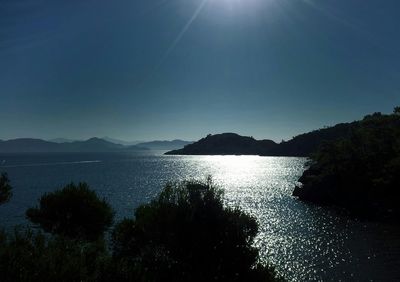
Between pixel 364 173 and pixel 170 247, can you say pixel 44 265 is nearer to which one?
pixel 170 247

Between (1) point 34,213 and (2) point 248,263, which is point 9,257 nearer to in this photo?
(2) point 248,263

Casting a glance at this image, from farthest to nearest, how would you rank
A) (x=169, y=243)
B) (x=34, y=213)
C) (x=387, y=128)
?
(x=387, y=128), (x=34, y=213), (x=169, y=243)

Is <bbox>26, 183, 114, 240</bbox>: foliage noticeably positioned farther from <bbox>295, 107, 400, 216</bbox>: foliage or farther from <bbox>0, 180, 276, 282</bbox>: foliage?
<bbox>295, 107, 400, 216</bbox>: foliage

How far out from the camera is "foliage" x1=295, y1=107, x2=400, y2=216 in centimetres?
9038

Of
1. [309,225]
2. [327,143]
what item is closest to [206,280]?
[309,225]

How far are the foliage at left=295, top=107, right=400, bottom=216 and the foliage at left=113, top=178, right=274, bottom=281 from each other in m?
64.6

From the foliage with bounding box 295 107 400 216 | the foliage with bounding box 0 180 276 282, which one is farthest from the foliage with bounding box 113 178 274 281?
the foliage with bounding box 295 107 400 216

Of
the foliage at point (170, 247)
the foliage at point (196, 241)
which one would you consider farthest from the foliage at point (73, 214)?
the foliage at point (196, 241)

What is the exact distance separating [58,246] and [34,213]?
2439cm

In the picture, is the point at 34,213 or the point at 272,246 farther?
the point at 272,246

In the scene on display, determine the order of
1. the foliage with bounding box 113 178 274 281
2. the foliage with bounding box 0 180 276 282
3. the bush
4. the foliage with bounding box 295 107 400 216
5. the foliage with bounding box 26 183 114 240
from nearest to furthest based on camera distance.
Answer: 1. the bush
2. the foliage with bounding box 0 180 276 282
3. the foliage with bounding box 113 178 274 281
4. the foliage with bounding box 26 183 114 240
5. the foliage with bounding box 295 107 400 216

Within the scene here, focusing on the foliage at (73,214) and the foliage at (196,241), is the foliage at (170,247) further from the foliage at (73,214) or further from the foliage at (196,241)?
the foliage at (73,214)

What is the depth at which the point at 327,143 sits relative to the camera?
128 metres

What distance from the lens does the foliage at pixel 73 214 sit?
4979 cm
